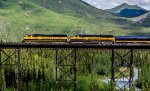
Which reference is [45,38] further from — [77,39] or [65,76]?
[65,76]

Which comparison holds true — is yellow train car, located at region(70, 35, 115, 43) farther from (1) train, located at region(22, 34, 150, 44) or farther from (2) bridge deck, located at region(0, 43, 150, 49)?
(2) bridge deck, located at region(0, 43, 150, 49)

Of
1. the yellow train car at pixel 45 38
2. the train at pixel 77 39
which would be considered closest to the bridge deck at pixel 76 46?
the train at pixel 77 39

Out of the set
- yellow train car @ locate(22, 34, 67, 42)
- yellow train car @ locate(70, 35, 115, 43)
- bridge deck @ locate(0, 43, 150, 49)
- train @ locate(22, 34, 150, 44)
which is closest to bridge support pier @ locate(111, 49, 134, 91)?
bridge deck @ locate(0, 43, 150, 49)

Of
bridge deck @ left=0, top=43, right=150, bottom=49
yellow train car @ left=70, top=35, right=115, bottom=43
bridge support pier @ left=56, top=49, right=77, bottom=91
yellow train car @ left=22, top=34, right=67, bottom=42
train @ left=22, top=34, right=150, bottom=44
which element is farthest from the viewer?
yellow train car @ left=70, top=35, right=115, bottom=43

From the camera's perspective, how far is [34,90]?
272ft

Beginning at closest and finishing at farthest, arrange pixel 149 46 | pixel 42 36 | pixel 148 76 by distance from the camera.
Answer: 1. pixel 149 46
2. pixel 42 36
3. pixel 148 76

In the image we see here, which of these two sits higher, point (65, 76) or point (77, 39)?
point (77, 39)

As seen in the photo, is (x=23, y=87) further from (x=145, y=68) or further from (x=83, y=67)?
(x=145, y=68)

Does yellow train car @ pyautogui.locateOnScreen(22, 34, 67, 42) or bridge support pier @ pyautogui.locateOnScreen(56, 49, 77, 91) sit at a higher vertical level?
yellow train car @ pyautogui.locateOnScreen(22, 34, 67, 42)

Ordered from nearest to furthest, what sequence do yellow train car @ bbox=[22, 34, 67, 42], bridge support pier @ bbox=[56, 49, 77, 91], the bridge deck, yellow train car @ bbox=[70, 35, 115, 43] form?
the bridge deck, bridge support pier @ bbox=[56, 49, 77, 91], yellow train car @ bbox=[22, 34, 67, 42], yellow train car @ bbox=[70, 35, 115, 43]

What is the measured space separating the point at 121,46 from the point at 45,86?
29378mm

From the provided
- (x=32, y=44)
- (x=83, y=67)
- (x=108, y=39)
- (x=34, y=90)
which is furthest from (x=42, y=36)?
(x=83, y=67)

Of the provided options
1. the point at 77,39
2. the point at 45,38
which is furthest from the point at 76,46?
the point at 77,39

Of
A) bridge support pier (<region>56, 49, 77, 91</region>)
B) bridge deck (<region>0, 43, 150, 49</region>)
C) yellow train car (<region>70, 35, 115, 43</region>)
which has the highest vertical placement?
yellow train car (<region>70, 35, 115, 43</region>)
